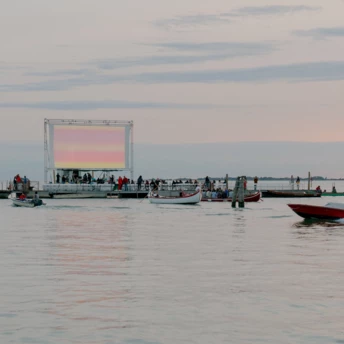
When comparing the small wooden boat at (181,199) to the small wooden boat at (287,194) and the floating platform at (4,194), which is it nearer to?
the floating platform at (4,194)

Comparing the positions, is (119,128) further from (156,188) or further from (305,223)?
(305,223)

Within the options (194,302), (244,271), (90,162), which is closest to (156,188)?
(90,162)

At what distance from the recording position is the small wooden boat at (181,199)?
86.8m

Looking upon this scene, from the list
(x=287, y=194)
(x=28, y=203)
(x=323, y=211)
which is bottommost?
(x=28, y=203)

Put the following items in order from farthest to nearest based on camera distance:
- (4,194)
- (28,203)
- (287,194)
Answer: (287,194), (4,194), (28,203)

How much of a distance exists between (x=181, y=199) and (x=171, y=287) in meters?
63.0

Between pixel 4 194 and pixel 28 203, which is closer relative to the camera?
pixel 28 203

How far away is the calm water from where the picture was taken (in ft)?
59.6

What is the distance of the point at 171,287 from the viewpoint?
957 inches

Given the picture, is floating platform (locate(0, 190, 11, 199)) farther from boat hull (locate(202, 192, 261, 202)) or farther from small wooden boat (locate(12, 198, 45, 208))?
boat hull (locate(202, 192, 261, 202))

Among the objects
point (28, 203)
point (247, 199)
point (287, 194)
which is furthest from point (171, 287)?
point (287, 194)

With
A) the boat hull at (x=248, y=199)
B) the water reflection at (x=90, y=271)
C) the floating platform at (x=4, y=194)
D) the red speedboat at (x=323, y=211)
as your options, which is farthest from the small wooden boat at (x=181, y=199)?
the water reflection at (x=90, y=271)

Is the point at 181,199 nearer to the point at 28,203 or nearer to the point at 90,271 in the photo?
Answer: the point at 28,203

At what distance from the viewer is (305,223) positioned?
55.8m
